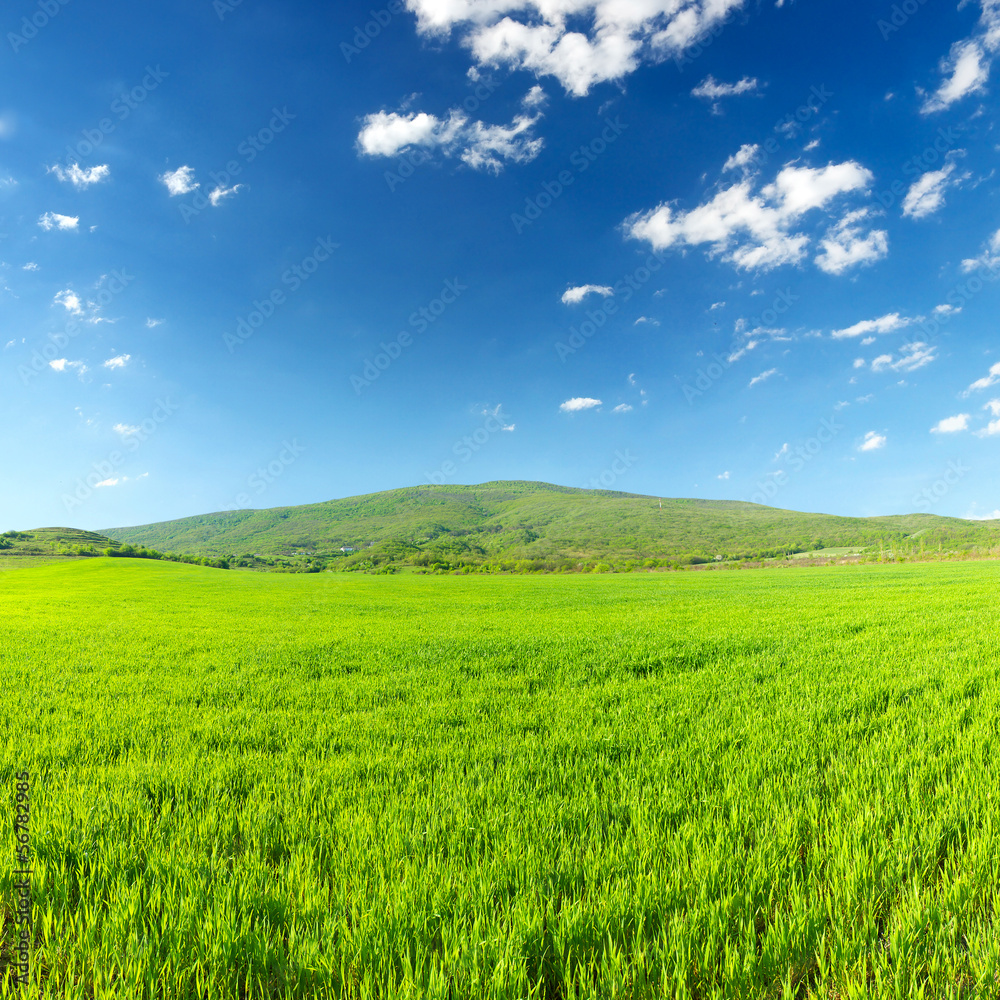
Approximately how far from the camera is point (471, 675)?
8703 mm

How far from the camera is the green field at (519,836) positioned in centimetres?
228

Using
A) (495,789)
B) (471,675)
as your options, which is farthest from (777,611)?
(495,789)

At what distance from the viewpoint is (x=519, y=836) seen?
3311 millimetres

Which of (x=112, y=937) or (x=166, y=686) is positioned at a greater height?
(x=112, y=937)

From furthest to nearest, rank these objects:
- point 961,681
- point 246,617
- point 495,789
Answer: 1. point 246,617
2. point 961,681
3. point 495,789

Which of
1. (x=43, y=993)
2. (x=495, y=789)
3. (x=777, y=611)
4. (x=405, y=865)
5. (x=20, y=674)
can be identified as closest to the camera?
(x=43, y=993)

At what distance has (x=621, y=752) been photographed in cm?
492

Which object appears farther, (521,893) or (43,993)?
(521,893)

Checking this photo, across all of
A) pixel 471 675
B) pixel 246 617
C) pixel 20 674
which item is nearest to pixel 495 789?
pixel 471 675

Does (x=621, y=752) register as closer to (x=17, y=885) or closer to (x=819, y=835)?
(x=819, y=835)

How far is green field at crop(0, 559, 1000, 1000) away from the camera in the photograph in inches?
89.7

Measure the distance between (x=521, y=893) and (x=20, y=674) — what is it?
11909 millimetres

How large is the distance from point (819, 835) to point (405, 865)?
2939 mm

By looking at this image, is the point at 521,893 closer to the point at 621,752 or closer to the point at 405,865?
the point at 405,865
